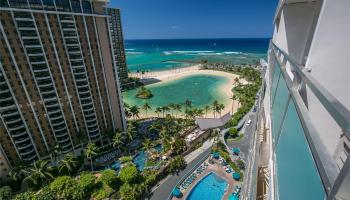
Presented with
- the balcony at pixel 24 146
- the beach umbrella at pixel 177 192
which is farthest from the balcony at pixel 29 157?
the beach umbrella at pixel 177 192

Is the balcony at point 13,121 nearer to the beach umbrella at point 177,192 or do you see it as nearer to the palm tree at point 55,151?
the palm tree at point 55,151

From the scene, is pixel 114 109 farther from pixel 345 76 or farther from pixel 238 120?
pixel 345 76

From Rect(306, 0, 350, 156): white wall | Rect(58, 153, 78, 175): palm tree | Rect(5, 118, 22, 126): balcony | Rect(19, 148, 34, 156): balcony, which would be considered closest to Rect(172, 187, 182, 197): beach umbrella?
Rect(58, 153, 78, 175): palm tree

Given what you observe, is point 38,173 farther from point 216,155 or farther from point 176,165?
point 216,155

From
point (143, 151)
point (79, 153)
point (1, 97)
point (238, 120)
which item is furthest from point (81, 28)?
point (238, 120)

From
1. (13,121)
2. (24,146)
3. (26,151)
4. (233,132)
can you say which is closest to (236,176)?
(233,132)
